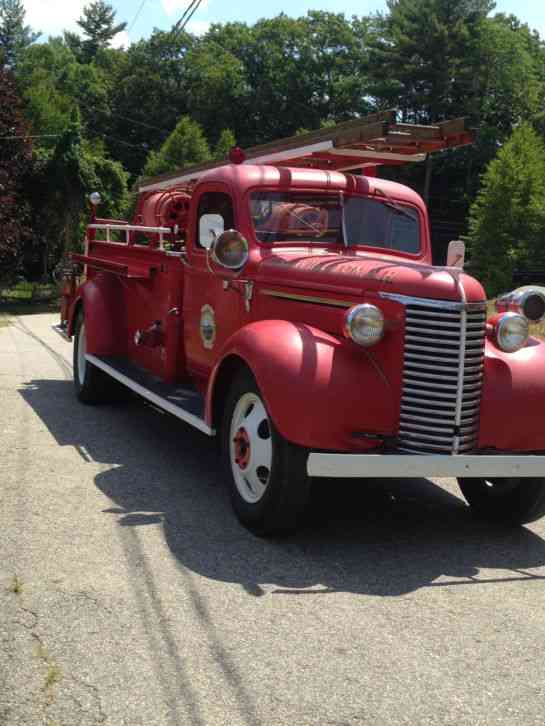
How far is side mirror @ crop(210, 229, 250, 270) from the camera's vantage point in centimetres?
618

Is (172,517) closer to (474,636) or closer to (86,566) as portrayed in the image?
(86,566)

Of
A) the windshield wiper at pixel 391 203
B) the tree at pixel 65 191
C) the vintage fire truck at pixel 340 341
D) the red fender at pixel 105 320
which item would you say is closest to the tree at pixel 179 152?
the tree at pixel 65 191

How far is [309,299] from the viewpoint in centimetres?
575

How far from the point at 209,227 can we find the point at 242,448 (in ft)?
6.99

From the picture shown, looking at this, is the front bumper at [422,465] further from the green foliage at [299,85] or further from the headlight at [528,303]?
the green foliage at [299,85]

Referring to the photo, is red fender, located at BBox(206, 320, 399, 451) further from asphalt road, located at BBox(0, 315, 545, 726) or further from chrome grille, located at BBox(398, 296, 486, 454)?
asphalt road, located at BBox(0, 315, 545, 726)

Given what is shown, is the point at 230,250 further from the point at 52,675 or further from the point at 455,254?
the point at 52,675

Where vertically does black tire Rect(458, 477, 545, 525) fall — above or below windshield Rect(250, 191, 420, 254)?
below

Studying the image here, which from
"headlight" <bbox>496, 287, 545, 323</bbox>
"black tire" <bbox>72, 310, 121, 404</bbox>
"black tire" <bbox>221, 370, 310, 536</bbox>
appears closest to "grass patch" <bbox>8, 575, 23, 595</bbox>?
"black tire" <bbox>221, 370, 310, 536</bbox>

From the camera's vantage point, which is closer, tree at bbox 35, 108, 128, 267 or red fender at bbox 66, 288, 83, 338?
red fender at bbox 66, 288, 83, 338

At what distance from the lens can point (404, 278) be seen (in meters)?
5.34

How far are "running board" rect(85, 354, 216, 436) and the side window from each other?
1.16 meters

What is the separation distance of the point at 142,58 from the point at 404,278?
72.6 meters

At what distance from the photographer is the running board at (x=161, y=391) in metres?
6.49
